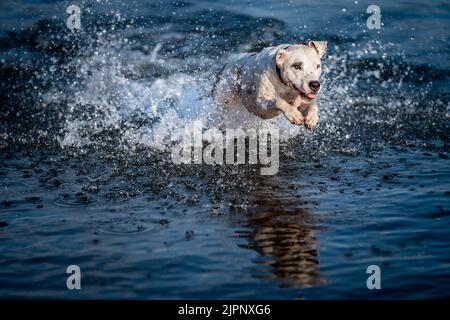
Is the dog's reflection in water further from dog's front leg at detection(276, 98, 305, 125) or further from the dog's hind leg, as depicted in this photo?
the dog's hind leg

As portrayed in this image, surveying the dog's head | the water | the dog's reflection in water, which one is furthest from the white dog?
the dog's reflection in water

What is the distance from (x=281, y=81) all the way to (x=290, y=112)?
1.34ft

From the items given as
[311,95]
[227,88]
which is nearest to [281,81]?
[311,95]

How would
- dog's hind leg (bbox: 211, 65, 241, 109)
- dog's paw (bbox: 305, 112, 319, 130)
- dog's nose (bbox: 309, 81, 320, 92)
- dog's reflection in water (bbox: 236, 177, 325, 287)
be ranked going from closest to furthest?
dog's reflection in water (bbox: 236, 177, 325, 287)
dog's nose (bbox: 309, 81, 320, 92)
dog's paw (bbox: 305, 112, 319, 130)
dog's hind leg (bbox: 211, 65, 241, 109)

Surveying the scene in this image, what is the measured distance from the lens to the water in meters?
4.55

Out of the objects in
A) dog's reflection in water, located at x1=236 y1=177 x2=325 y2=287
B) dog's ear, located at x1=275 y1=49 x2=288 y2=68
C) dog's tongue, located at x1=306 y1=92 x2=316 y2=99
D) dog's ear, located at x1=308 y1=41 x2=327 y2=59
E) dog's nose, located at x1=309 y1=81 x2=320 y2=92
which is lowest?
dog's reflection in water, located at x1=236 y1=177 x2=325 y2=287

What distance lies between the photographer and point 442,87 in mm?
11609

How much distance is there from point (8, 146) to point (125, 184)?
2378 millimetres

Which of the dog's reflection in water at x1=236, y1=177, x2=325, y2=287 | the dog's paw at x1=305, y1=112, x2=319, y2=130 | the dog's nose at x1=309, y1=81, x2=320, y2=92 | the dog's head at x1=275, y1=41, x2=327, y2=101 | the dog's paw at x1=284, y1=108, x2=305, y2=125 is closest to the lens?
the dog's reflection in water at x1=236, y1=177, x2=325, y2=287

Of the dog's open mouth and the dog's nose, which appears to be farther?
the dog's open mouth

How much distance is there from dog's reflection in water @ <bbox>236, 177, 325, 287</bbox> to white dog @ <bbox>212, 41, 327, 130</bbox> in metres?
1.04

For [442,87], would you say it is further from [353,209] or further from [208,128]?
[353,209]

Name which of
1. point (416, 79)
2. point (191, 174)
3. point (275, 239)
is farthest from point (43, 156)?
point (416, 79)

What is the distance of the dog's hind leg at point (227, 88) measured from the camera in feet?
26.3
